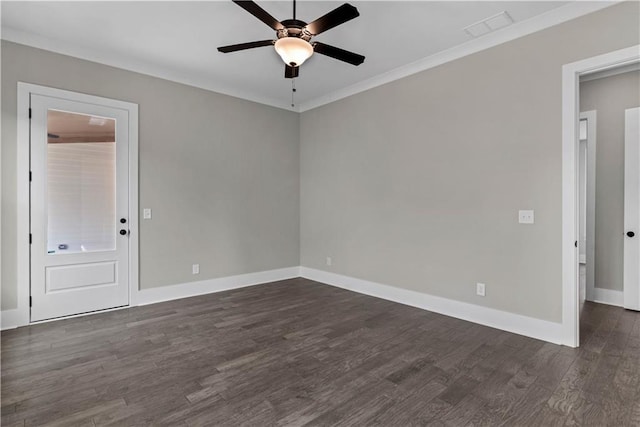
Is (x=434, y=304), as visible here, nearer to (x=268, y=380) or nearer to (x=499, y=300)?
(x=499, y=300)

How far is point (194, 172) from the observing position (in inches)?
181

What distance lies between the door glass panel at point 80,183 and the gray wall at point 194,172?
0.31 m

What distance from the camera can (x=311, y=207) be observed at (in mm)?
5656

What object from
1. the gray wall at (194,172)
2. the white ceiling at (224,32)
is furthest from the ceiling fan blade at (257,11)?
the gray wall at (194,172)

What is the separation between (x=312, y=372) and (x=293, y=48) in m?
2.44

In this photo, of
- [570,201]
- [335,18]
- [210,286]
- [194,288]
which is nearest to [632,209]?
[570,201]

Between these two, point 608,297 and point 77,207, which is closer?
point 77,207

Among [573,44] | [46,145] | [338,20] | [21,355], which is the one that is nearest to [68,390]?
[21,355]

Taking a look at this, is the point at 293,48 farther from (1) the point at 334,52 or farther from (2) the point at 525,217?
(2) the point at 525,217

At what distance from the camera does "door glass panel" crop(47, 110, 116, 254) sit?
11.8 ft

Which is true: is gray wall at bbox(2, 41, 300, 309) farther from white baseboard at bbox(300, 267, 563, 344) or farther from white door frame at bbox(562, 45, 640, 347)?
white door frame at bbox(562, 45, 640, 347)

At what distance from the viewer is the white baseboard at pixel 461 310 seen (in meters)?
3.09

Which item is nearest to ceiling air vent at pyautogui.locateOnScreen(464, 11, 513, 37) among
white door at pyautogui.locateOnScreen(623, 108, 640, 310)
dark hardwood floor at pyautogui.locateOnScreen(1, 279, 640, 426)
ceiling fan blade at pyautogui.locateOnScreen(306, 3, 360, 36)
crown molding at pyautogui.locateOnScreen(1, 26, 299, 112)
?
ceiling fan blade at pyautogui.locateOnScreen(306, 3, 360, 36)

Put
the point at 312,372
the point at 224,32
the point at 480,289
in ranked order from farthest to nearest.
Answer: the point at 480,289
the point at 224,32
the point at 312,372
